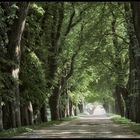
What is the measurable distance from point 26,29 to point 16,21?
4579 millimetres

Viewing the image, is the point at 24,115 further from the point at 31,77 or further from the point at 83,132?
the point at 83,132

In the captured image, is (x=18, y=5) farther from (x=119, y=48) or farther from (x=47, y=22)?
(x=119, y=48)

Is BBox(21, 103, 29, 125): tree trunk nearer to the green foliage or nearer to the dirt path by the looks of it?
the green foliage

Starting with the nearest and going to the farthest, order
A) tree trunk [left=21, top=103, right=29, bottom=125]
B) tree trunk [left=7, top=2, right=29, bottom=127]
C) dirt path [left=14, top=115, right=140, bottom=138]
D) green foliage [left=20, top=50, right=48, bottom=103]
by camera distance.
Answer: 1. dirt path [left=14, top=115, right=140, bottom=138]
2. tree trunk [left=7, top=2, right=29, bottom=127]
3. green foliage [left=20, top=50, right=48, bottom=103]
4. tree trunk [left=21, top=103, right=29, bottom=125]

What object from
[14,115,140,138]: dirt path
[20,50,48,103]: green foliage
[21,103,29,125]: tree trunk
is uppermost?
[20,50,48,103]: green foliage

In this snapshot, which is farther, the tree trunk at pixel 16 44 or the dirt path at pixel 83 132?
the tree trunk at pixel 16 44

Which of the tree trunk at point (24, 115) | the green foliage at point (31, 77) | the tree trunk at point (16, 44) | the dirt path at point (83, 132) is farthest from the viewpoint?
the tree trunk at point (24, 115)

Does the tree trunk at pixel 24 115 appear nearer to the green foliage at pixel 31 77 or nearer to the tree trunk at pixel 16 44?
the green foliage at pixel 31 77

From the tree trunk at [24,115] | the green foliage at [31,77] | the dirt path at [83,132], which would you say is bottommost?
the dirt path at [83,132]

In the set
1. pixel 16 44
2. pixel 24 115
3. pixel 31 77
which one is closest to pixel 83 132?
pixel 16 44

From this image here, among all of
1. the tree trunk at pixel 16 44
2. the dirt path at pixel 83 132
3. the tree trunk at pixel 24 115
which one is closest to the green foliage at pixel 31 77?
the tree trunk at pixel 24 115

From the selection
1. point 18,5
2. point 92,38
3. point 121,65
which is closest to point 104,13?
point 92,38

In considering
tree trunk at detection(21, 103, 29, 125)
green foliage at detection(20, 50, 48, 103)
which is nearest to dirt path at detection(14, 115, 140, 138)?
tree trunk at detection(21, 103, 29, 125)

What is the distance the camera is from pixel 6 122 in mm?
25641
